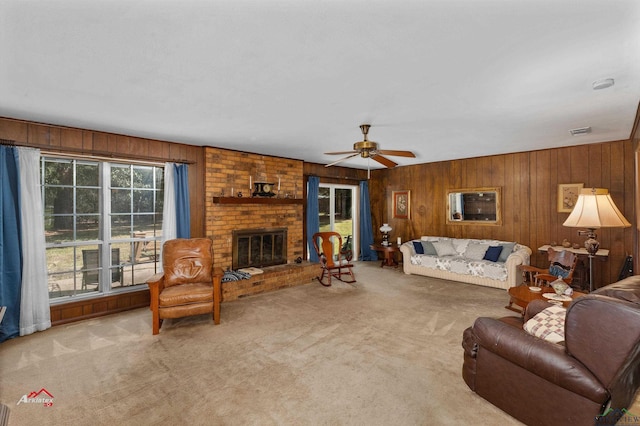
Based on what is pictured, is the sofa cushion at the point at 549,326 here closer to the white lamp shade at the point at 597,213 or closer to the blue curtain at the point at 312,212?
the white lamp shade at the point at 597,213

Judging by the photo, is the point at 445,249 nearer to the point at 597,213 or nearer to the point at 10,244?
the point at 597,213

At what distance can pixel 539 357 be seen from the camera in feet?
5.95

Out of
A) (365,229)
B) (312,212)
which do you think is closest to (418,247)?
(365,229)

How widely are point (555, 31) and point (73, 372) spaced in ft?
14.3

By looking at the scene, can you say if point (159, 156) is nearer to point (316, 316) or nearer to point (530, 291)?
point (316, 316)

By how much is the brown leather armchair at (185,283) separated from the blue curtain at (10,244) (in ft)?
4.71

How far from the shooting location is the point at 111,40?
1816mm

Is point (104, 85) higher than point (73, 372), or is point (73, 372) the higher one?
point (104, 85)

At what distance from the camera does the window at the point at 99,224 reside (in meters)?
3.78

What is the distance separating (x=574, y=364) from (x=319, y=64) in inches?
95.5

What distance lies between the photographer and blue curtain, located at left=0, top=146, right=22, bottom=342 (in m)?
3.25

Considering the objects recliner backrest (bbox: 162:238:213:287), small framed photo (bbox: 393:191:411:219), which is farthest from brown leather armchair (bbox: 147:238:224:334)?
small framed photo (bbox: 393:191:411:219)

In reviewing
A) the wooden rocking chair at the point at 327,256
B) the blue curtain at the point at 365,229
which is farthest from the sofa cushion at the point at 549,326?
the blue curtain at the point at 365,229

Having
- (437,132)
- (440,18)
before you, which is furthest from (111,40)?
(437,132)
